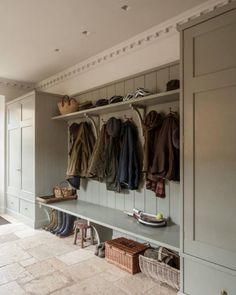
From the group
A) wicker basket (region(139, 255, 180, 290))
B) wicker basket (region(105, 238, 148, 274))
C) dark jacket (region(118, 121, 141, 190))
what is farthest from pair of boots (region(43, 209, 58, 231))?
wicker basket (region(139, 255, 180, 290))

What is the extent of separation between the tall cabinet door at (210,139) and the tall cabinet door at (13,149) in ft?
10.4

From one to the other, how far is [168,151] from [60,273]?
5.17 feet

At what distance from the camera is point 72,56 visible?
12.0 feet

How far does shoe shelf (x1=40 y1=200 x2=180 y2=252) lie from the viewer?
2.20 m

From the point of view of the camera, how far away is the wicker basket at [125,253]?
243 cm

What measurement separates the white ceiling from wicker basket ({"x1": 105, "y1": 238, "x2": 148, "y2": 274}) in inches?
94.0

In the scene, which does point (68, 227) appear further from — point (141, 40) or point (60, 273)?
point (141, 40)

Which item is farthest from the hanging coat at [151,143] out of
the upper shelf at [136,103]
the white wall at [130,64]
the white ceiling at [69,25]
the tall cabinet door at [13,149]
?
the tall cabinet door at [13,149]

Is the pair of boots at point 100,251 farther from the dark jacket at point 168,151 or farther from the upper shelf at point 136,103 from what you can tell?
the upper shelf at point 136,103

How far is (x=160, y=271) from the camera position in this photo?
7.23 ft

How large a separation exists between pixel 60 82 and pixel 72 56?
842 millimetres

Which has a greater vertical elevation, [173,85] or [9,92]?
[9,92]

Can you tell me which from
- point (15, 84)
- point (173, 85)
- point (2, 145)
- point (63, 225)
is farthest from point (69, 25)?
point (2, 145)

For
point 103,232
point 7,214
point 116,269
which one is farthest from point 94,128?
point 7,214
